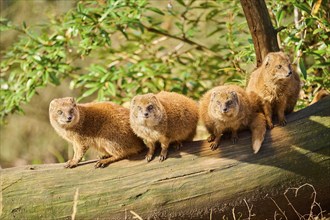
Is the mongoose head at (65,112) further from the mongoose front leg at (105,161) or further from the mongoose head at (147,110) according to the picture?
the mongoose head at (147,110)

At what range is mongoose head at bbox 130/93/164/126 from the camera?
477 centimetres

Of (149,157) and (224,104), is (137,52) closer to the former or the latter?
(149,157)

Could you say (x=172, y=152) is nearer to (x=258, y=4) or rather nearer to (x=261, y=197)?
(x=261, y=197)

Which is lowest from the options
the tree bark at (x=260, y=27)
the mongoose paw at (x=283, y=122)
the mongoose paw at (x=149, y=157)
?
the mongoose paw at (x=149, y=157)

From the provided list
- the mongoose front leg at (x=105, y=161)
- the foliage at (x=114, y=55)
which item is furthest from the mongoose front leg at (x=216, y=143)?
the foliage at (x=114, y=55)

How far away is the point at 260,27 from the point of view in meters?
5.24

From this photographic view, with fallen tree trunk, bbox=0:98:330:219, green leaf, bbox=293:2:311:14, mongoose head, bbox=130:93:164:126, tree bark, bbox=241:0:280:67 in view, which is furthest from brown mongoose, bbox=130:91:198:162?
green leaf, bbox=293:2:311:14

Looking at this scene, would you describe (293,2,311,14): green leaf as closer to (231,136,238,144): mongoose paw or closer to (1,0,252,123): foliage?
(1,0,252,123): foliage

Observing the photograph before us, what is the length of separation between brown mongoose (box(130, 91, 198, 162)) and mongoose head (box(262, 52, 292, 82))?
0.70 m

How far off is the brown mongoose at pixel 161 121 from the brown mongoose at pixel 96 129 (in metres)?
0.17

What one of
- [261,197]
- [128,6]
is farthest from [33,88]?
[261,197]

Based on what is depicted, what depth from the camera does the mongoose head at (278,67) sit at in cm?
482

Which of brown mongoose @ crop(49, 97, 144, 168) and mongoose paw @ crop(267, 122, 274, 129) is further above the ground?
brown mongoose @ crop(49, 97, 144, 168)

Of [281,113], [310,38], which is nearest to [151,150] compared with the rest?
[281,113]
